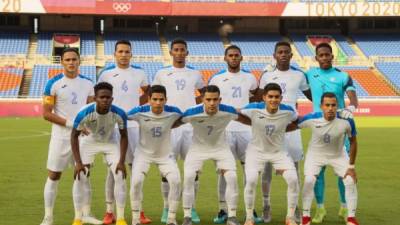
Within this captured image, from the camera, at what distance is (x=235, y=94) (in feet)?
27.0

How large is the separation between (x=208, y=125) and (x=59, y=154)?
1.84m

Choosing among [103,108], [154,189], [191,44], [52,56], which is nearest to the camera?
[103,108]

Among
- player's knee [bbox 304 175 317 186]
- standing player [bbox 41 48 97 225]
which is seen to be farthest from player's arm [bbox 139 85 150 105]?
player's knee [bbox 304 175 317 186]

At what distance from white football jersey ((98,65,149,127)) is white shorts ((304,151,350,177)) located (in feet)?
7.55

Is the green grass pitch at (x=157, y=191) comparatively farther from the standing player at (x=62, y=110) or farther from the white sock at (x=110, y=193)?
the standing player at (x=62, y=110)

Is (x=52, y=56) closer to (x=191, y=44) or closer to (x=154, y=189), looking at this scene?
(x=191, y=44)

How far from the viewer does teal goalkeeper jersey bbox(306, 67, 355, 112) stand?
8203 mm

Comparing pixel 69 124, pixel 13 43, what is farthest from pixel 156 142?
pixel 13 43

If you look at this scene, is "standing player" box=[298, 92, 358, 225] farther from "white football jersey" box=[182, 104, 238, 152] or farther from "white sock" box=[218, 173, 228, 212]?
"white sock" box=[218, 173, 228, 212]

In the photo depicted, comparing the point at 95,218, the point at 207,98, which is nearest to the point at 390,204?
the point at 207,98

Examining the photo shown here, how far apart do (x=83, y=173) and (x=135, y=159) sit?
64cm

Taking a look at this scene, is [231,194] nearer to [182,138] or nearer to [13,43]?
[182,138]

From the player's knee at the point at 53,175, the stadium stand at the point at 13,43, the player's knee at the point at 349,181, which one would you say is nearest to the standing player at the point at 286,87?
the player's knee at the point at 349,181

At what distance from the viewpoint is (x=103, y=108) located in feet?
24.3
